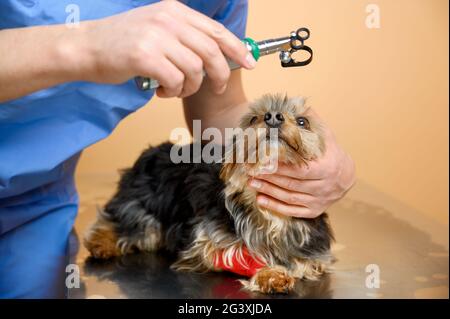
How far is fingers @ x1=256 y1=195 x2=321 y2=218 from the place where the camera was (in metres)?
1.04

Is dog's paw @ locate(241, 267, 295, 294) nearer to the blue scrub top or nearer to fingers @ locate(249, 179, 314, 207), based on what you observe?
fingers @ locate(249, 179, 314, 207)

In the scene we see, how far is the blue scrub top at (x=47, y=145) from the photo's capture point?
1004 millimetres

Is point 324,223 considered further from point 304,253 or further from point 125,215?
point 125,215

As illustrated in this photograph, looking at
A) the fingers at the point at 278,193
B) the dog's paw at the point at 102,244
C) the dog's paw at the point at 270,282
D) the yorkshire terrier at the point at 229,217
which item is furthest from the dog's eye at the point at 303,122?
the dog's paw at the point at 102,244

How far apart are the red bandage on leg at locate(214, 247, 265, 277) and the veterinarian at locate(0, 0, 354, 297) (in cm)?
11

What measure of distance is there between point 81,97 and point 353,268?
19.5 inches

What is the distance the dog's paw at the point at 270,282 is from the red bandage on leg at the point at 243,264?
0.11 feet

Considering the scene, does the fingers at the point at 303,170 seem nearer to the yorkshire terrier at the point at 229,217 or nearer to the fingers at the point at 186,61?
the yorkshire terrier at the point at 229,217

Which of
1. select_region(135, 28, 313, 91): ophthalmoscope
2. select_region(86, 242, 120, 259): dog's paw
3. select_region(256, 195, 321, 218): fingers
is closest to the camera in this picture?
select_region(135, 28, 313, 91): ophthalmoscope

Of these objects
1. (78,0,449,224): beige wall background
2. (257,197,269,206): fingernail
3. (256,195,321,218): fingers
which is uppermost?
(78,0,449,224): beige wall background

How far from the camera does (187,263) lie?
1.14m

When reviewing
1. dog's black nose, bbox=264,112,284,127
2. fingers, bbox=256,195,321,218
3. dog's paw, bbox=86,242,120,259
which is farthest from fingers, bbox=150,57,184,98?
dog's paw, bbox=86,242,120,259

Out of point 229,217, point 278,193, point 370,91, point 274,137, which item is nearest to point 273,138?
point 274,137
